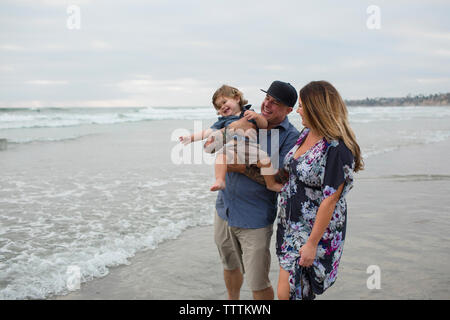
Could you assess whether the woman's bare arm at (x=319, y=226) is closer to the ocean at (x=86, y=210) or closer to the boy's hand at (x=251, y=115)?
the boy's hand at (x=251, y=115)

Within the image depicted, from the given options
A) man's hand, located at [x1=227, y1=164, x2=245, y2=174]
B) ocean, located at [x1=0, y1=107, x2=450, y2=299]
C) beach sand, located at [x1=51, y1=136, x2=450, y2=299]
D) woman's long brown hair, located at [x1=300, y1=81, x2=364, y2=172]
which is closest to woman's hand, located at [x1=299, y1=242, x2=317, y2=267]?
woman's long brown hair, located at [x1=300, y1=81, x2=364, y2=172]

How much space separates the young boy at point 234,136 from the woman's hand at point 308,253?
0.55 meters

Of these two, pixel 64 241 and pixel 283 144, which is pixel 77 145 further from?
pixel 283 144

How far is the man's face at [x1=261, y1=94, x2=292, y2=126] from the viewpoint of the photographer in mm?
3086

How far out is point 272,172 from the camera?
3.01 meters

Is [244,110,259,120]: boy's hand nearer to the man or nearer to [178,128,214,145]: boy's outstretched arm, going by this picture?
the man

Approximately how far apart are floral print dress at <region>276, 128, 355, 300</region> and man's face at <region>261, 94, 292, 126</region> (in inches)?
12.4

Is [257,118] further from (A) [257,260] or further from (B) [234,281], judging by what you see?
(B) [234,281]

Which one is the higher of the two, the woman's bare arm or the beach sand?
the woman's bare arm

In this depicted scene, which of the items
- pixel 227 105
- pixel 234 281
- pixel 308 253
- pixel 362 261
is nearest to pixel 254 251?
pixel 234 281

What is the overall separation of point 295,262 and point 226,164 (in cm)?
94

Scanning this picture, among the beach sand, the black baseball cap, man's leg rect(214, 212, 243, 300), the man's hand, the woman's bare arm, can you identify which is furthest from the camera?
the beach sand

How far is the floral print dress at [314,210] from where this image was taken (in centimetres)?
252

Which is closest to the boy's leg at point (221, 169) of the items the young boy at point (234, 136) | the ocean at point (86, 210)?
the young boy at point (234, 136)
